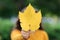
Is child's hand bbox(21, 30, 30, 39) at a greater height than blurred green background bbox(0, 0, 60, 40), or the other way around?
blurred green background bbox(0, 0, 60, 40)

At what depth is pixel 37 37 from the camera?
98cm

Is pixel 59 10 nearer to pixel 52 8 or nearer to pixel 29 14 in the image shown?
pixel 52 8

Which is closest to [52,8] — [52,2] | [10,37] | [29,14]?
[52,2]

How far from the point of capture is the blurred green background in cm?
99

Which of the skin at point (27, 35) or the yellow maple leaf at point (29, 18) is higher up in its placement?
the yellow maple leaf at point (29, 18)

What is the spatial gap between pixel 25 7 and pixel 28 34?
0.57 feet

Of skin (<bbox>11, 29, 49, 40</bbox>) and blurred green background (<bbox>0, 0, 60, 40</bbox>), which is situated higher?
blurred green background (<bbox>0, 0, 60, 40</bbox>)

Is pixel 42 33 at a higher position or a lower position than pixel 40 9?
lower

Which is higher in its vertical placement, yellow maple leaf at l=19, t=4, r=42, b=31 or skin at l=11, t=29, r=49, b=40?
yellow maple leaf at l=19, t=4, r=42, b=31

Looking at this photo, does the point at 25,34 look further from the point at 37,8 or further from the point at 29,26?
the point at 37,8

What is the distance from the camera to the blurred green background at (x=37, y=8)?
992mm

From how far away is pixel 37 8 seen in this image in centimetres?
99

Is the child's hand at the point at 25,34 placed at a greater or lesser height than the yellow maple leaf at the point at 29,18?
lesser

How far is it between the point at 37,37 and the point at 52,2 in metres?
0.24
